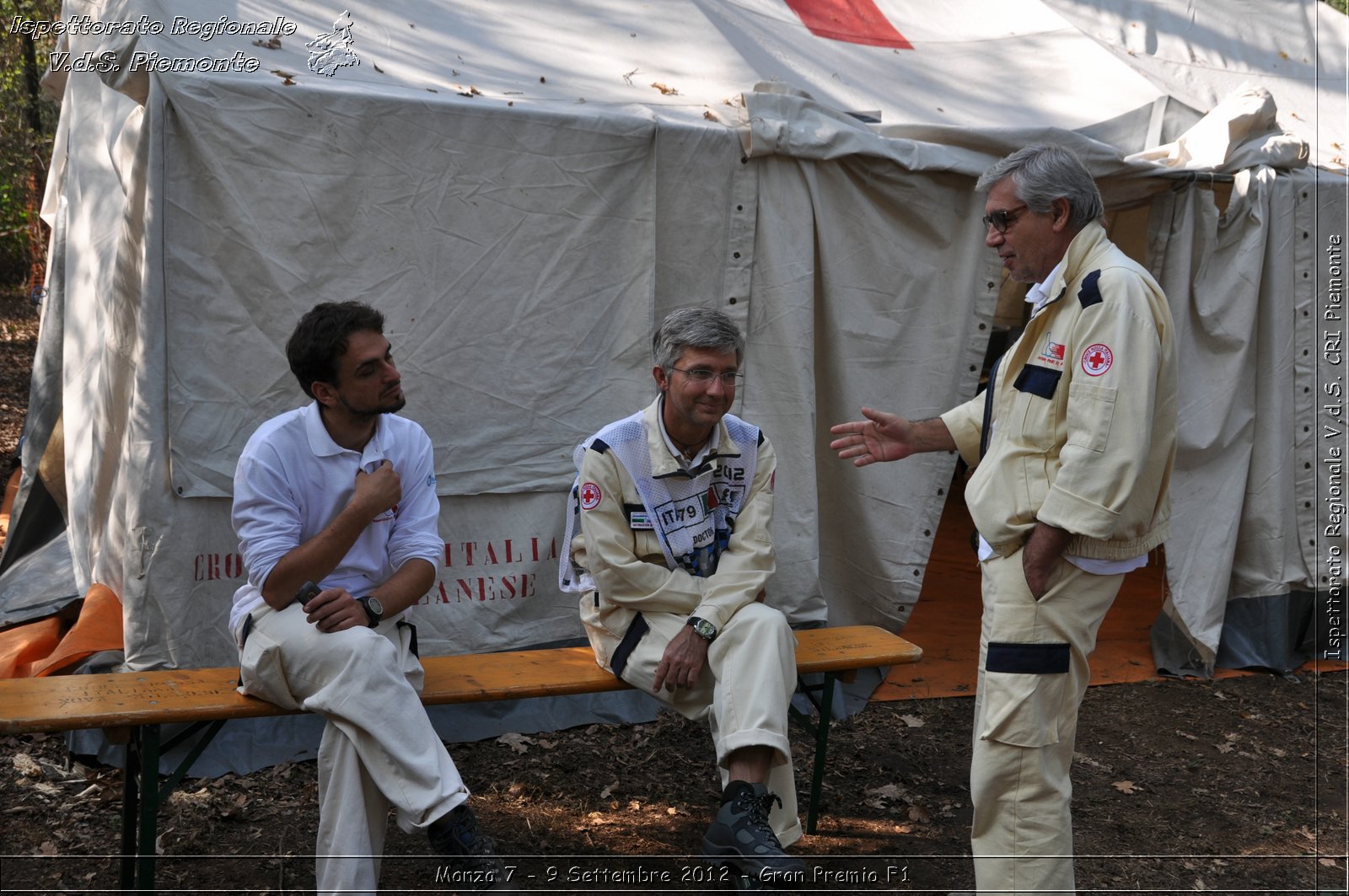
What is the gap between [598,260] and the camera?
13.4 ft

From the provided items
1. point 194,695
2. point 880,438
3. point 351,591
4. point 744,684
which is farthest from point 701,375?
point 194,695

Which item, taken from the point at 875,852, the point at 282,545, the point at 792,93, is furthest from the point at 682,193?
the point at 875,852

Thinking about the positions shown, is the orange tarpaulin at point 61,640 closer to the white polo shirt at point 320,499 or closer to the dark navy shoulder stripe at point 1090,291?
the white polo shirt at point 320,499

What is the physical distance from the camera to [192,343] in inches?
141

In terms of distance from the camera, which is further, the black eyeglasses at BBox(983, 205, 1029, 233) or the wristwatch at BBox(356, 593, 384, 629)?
the wristwatch at BBox(356, 593, 384, 629)

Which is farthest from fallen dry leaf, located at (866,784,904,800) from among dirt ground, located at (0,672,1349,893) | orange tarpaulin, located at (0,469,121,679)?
orange tarpaulin, located at (0,469,121,679)

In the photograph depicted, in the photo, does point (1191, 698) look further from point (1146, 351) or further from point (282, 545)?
point (282, 545)

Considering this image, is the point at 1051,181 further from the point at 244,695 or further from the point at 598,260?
the point at 244,695

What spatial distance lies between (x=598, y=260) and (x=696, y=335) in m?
1.16

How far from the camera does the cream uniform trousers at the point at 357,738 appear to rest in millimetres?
2578

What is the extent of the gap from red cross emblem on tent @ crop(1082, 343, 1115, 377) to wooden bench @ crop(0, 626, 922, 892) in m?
1.20

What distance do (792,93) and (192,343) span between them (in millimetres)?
2313

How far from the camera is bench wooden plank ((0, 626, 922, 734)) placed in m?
2.58

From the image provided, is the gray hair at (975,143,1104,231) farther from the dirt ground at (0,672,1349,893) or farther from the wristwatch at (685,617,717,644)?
the dirt ground at (0,672,1349,893)
